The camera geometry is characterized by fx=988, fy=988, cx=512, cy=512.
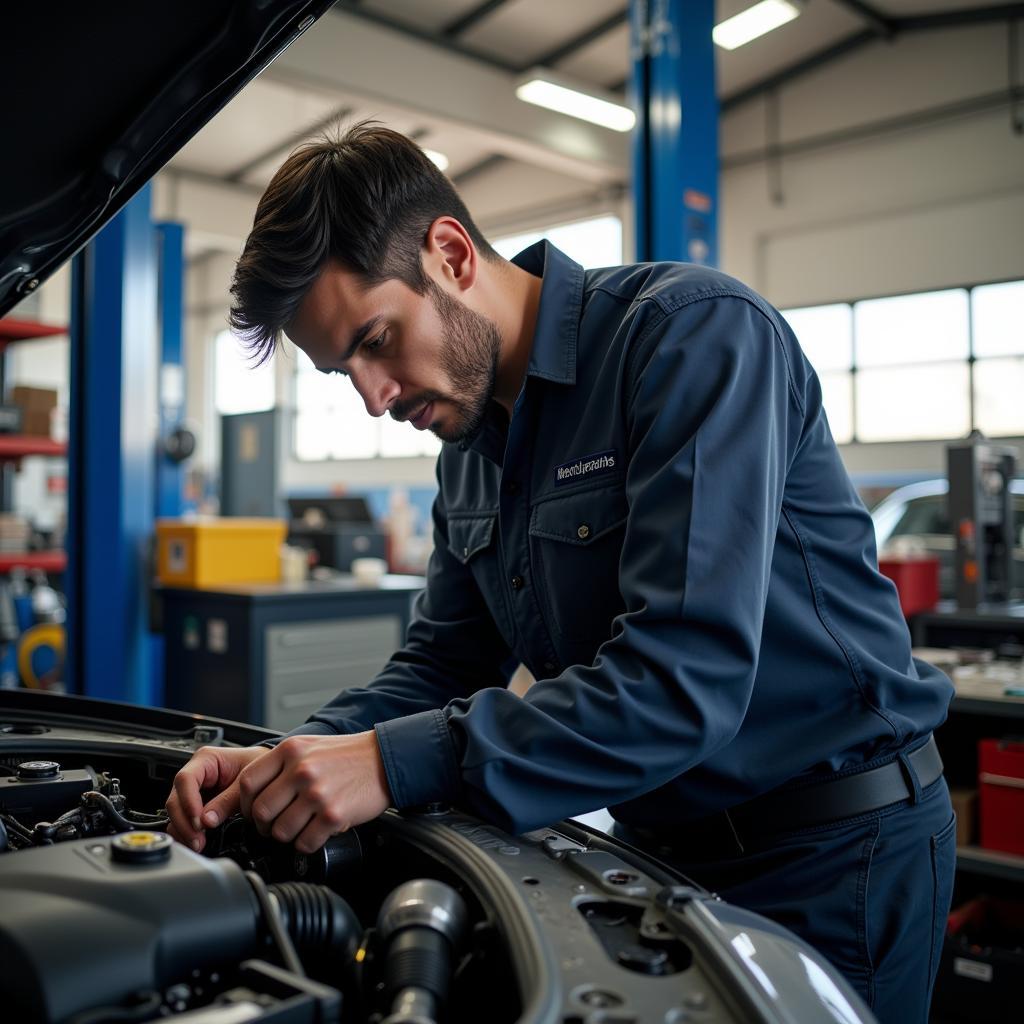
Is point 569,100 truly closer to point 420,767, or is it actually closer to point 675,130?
point 675,130

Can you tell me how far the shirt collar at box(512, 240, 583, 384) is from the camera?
1.10 meters

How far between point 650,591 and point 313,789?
0.32 meters

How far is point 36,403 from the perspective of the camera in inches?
187

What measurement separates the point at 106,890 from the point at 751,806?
2.11ft

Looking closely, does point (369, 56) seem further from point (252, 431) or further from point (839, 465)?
point (839, 465)

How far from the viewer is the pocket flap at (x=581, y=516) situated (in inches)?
39.5

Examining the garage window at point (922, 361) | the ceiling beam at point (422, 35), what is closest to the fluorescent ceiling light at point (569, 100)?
the ceiling beam at point (422, 35)

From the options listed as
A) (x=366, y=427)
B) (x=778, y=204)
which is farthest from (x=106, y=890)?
(x=366, y=427)

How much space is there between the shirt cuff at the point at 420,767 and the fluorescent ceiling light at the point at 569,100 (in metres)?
6.57

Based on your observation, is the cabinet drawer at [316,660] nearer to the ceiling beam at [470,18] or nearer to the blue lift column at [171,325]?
the blue lift column at [171,325]

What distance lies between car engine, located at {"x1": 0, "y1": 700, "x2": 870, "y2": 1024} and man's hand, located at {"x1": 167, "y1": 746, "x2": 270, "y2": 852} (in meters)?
0.09

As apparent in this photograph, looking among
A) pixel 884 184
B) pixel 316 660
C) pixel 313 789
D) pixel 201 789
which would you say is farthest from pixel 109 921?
pixel 884 184

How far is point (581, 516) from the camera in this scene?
1041 millimetres

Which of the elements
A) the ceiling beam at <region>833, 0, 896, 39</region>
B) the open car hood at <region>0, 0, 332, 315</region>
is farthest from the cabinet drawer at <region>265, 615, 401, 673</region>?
the ceiling beam at <region>833, 0, 896, 39</region>
